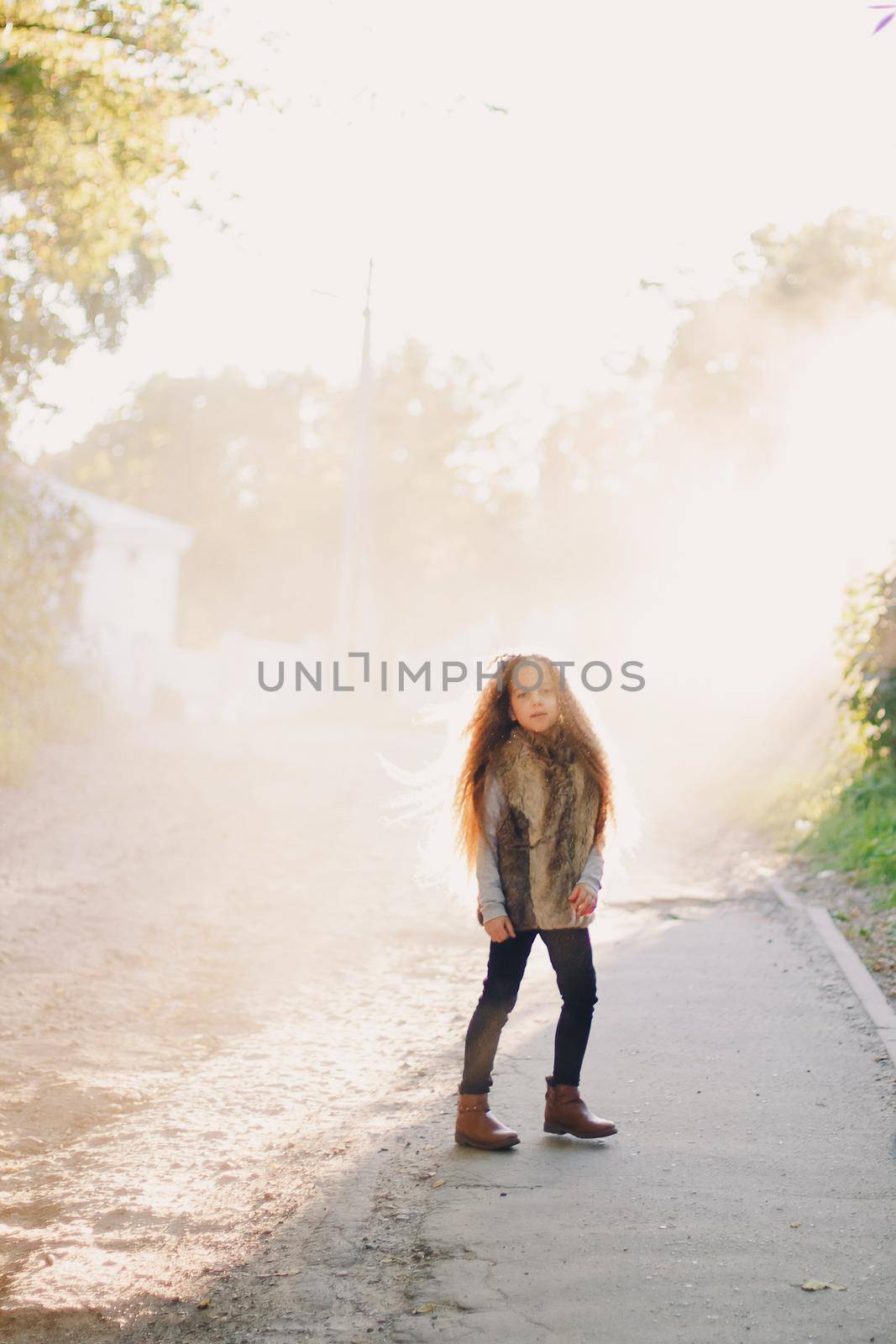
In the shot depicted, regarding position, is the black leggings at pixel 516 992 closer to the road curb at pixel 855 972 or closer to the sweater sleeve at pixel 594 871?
the sweater sleeve at pixel 594 871

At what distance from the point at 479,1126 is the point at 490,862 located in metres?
0.87

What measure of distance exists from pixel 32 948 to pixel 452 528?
146 ft

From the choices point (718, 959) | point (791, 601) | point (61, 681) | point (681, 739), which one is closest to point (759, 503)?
point (791, 601)

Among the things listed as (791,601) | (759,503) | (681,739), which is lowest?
(681,739)

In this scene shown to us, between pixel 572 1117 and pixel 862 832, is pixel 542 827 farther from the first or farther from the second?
pixel 862 832

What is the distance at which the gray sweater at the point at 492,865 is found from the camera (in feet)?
15.8

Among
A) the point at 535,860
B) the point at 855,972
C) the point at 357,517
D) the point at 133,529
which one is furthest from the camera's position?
the point at 133,529

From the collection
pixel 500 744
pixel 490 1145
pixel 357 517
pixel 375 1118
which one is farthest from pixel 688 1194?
pixel 357 517

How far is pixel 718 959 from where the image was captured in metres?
8.17

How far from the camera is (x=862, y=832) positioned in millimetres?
11070

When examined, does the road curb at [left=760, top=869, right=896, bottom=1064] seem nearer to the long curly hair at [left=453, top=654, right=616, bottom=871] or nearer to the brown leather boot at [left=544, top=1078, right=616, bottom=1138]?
the brown leather boot at [left=544, top=1078, right=616, bottom=1138]

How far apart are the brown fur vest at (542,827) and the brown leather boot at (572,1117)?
58 cm

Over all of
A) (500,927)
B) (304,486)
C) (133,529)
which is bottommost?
(500,927)

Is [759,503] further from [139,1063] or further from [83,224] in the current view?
[139,1063]
